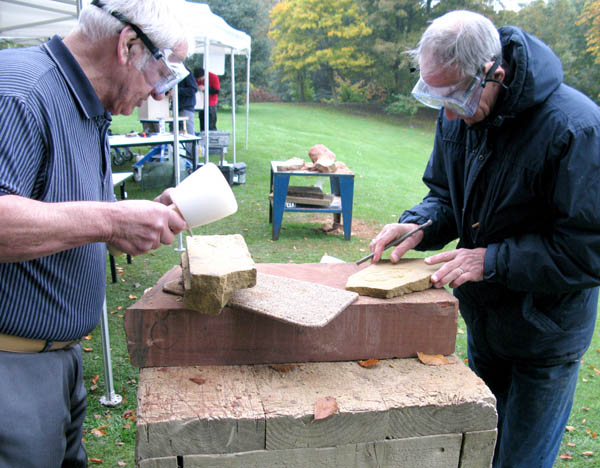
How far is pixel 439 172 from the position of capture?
7.25ft

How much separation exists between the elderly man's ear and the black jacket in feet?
3.85

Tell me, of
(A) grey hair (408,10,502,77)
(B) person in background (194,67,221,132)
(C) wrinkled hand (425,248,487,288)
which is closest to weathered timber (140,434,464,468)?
(C) wrinkled hand (425,248,487,288)

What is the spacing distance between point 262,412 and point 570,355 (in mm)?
1202

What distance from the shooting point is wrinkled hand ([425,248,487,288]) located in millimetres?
1661

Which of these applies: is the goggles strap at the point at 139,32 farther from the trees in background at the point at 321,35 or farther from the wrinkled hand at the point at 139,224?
the trees in background at the point at 321,35

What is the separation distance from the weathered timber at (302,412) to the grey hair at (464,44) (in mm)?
986

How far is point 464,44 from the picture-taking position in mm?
1615

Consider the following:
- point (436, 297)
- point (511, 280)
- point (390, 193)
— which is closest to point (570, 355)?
point (511, 280)

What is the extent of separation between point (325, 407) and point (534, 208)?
998 millimetres

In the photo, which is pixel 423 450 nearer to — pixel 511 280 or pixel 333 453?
pixel 333 453

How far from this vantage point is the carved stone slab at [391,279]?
1.55 m

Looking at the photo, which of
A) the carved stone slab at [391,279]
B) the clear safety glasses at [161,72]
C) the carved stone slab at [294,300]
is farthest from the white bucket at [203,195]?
the carved stone slab at [391,279]

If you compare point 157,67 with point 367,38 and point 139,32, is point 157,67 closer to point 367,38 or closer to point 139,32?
point 139,32

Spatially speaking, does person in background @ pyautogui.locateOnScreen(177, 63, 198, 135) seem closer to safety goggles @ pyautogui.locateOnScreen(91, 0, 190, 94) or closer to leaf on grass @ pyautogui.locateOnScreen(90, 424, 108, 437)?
leaf on grass @ pyautogui.locateOnScreen(90, 424, 108, 437)
